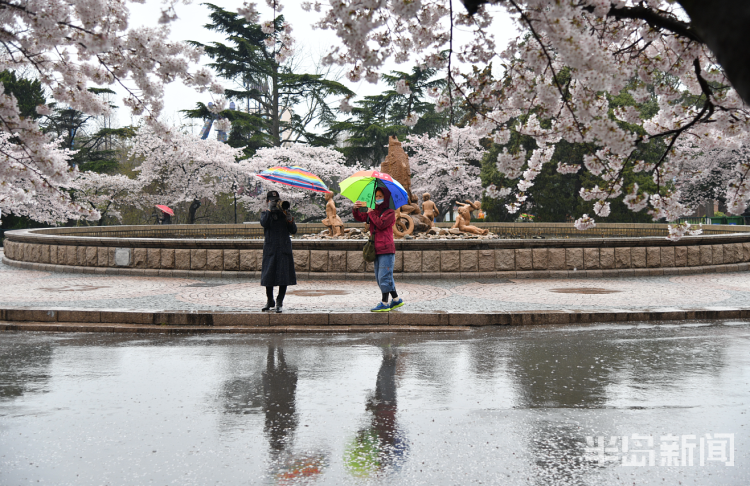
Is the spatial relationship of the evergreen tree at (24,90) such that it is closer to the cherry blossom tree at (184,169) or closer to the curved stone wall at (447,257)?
the cherry blossom tree at (184,169)

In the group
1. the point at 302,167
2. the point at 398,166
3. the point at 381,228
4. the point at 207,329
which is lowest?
the point at 207,329

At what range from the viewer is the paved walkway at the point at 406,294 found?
10.8m

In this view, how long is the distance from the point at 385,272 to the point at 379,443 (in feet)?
18.7

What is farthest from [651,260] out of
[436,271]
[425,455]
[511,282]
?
[425,455]

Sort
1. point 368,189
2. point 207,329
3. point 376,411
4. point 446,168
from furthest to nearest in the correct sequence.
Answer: point 446,168
point 368,189
point 207,329
point 376,411

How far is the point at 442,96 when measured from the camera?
708 cm

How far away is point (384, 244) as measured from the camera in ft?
33.7

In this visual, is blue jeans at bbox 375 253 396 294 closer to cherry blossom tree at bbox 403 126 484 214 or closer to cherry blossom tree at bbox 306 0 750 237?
cherry blossom tree at bbox 306 0 750 237

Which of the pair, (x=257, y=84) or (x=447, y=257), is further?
(x=257, y=84)

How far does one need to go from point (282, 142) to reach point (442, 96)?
129 ft

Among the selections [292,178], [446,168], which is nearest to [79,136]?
[446,168]

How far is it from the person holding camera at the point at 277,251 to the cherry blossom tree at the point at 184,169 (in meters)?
31.4

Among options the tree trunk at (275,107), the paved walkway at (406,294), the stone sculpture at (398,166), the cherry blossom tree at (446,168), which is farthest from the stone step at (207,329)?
the tree trunk at (275,107)

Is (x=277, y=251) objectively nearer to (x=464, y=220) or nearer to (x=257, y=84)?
(x=464, y=220)
